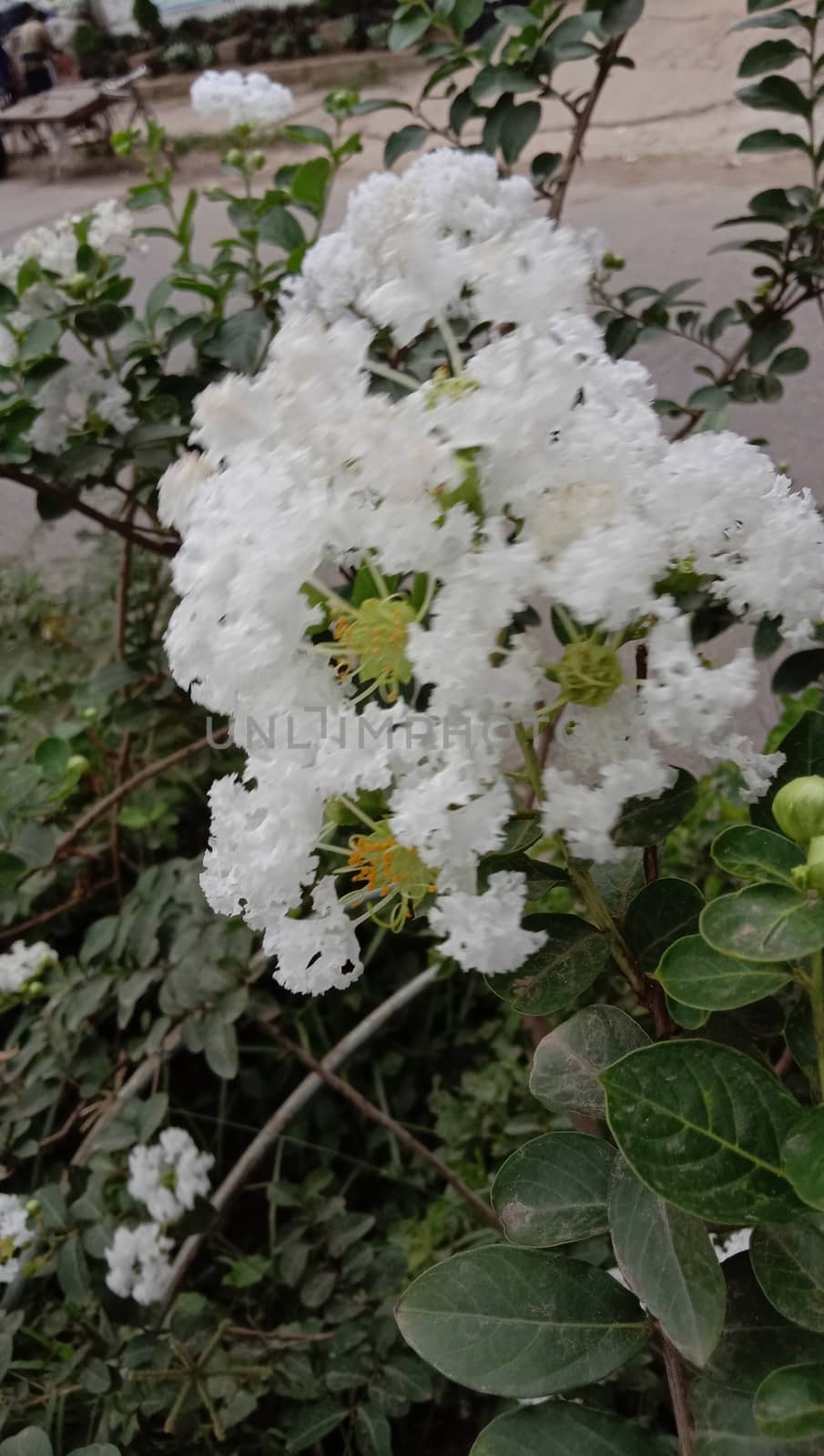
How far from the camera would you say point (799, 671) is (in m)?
1.01

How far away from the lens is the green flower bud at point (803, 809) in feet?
1.19

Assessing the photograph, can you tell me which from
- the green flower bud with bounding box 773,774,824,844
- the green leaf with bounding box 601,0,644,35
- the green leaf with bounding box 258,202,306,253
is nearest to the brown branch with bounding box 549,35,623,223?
the green leaf with bounding box 601,0,644,35

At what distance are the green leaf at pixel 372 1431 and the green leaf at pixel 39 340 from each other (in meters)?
1.01

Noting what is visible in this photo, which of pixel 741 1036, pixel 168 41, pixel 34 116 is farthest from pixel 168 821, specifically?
pixel 168 41

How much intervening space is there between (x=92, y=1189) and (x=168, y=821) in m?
0.54

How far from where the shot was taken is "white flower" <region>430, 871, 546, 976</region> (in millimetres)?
377

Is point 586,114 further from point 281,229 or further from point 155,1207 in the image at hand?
point 155,1207

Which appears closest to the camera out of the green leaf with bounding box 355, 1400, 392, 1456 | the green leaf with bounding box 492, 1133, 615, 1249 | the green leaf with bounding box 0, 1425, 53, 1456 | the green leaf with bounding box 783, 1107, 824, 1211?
the green leaf with bounding box 783, 1107, 824, 1211

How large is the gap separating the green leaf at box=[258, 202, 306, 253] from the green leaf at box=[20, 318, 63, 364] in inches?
9.2

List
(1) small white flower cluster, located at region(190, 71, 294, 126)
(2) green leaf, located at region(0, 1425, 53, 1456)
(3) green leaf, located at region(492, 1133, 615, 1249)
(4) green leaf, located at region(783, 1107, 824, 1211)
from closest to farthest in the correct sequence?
(4) green leaf, located at region(783, 1107, 824, 1211), (3) green leaf, located at region(492, 1133, 615, 1249), (2) green leaf, located at region(0, 1425, 53, 1456), (1) small white flower cluster, located at region(190, 71, 294, 126)

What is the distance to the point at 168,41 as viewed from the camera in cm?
565

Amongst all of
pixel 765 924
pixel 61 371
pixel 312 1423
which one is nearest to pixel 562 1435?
pixel 765 924

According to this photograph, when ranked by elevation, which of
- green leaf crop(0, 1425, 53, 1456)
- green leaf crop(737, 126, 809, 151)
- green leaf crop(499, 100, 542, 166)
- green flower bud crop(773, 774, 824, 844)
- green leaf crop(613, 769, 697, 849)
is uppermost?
green leaf crop(499, 100, 542, 166)

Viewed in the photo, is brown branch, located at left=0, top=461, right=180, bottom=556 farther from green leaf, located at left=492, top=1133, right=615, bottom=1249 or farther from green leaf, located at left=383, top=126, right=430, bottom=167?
green leaf, located at left=492, top=1133, right=615, bottom=1249
